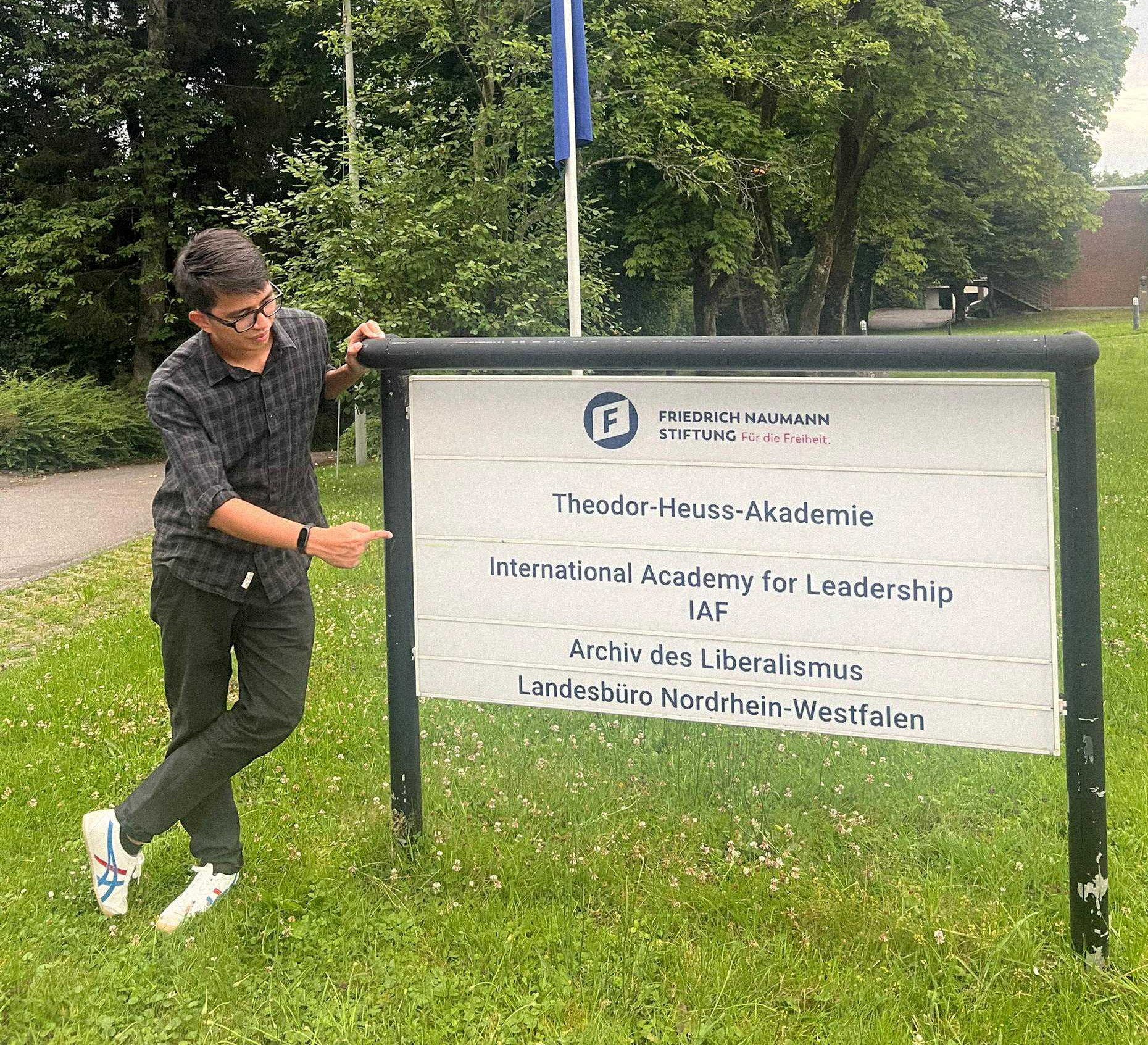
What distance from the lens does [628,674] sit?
3475 millimetres

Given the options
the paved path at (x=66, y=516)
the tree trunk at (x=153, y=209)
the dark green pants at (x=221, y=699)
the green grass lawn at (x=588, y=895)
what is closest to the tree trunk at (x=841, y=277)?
the tree trunk at (x=153, y=209)

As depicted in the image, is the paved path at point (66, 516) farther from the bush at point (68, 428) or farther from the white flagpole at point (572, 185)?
the white flagpole at point (572, 185)

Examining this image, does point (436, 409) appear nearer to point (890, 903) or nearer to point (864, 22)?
point (890, 903)

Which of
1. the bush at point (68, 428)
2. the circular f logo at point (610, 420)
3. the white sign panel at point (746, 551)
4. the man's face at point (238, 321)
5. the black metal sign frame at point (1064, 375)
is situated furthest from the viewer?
the bush at point (68, 428)

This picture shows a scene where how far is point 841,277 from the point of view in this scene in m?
28.6

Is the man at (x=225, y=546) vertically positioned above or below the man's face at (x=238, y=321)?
below

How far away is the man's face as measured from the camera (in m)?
3.19

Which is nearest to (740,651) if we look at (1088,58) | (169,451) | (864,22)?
(169,451)

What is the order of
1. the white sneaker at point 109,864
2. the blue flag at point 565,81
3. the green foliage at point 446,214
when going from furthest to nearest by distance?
1. the green foliage at point 446,214
2. the blue flag at point 565,81
3. the white sneaker at point 109,864

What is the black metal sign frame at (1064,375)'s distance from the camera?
9.65 ft

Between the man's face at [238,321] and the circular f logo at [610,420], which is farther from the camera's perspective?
the circular f logo at [610,420]

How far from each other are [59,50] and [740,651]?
26.8 m

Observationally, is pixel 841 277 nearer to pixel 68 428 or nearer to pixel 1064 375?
pixel 68 428

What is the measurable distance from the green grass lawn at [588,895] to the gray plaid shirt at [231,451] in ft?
3.43
